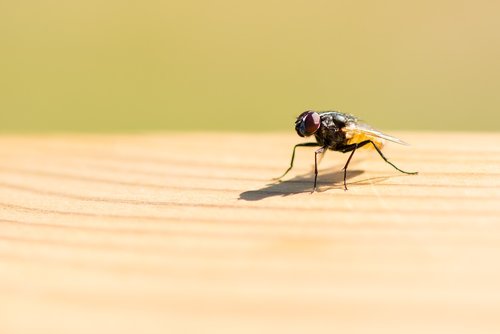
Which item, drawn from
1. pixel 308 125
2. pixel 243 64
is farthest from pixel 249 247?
pixel 243 64

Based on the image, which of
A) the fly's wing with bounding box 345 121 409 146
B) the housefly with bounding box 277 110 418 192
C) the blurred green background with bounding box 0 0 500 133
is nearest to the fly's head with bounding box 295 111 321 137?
the housefly with bounding box 277 110 418 192

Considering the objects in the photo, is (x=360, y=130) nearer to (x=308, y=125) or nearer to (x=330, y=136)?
(x=330, y=136)

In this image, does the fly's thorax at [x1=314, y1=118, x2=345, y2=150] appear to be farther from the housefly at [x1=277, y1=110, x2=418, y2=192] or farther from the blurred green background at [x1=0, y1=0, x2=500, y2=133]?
the blurred green background at [x1=0, y1=0, x2=500, y2=133]

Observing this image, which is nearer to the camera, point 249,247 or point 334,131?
point 249,247

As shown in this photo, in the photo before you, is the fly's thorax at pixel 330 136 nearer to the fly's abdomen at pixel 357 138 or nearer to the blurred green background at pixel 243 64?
the fly's abdomen at pixel 357 138

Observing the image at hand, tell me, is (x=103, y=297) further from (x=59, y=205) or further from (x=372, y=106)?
(x=372, y=106)

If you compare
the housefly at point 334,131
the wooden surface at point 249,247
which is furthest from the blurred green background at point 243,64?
the wooden surface at point 249,247
